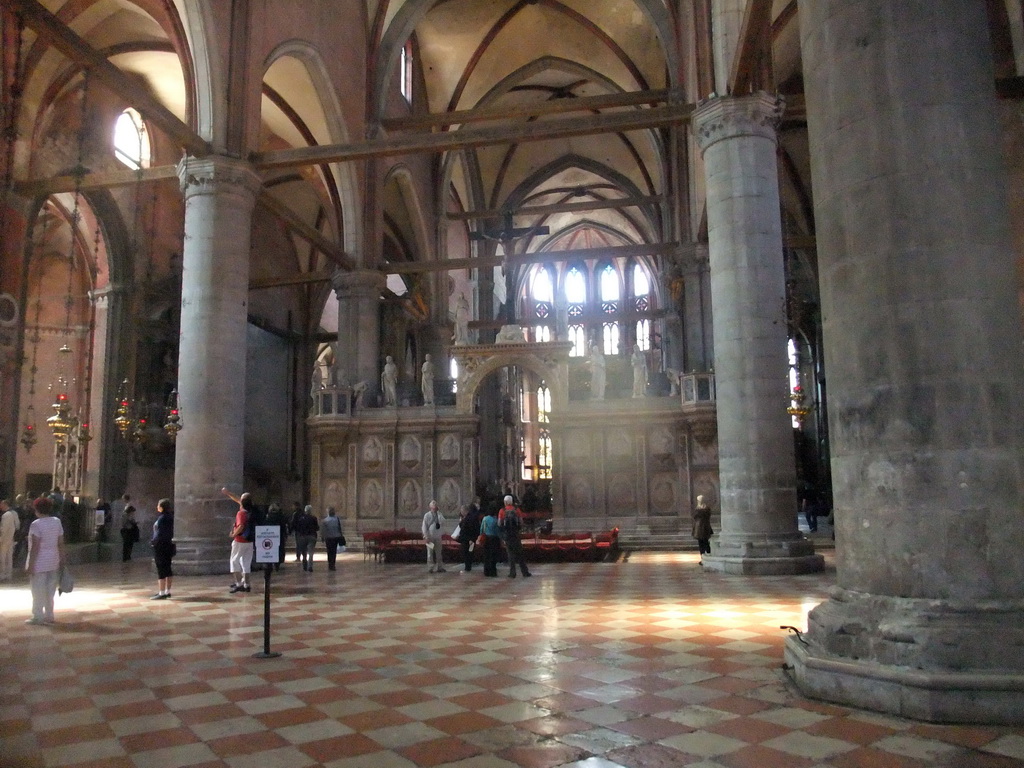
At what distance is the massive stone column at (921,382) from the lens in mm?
4680

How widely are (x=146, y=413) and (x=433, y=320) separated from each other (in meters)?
12.9

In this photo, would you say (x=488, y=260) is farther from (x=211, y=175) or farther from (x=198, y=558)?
(x=198, y=558)

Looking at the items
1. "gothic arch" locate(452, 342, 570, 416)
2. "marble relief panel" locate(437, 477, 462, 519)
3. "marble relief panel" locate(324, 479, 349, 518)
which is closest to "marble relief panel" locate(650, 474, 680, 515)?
"gothic arch" locate(452, 342, 570, 416)

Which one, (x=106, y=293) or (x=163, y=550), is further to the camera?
(x=106, y=293)

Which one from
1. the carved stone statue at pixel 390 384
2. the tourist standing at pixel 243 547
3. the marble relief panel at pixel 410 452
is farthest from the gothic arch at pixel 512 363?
the tourist standing at pixel 243 547

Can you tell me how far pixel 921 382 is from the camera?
196 inches

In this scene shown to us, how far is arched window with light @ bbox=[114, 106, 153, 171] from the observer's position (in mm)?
23266

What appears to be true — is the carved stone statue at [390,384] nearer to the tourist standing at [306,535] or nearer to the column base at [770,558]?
the tourist standing at [306,535]

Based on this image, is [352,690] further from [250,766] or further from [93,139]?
[93,139]

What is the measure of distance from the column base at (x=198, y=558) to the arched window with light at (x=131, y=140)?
13615mm

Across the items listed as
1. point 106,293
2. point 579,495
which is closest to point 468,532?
point 579,495

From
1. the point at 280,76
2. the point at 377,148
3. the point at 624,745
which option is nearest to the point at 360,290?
the point at 280,76

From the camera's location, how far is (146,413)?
22.9m

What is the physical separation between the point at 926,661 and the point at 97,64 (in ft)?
48.9
